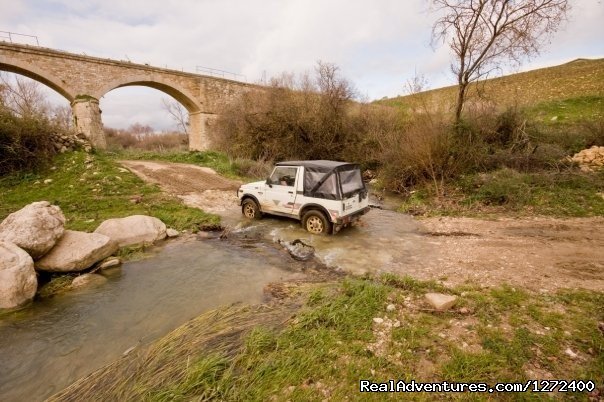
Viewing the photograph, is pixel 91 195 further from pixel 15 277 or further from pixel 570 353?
pixel 570 353

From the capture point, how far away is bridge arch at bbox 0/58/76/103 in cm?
1634

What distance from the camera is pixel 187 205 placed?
31.3 feet

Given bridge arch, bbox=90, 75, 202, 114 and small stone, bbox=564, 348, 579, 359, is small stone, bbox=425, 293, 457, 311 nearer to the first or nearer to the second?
small stone, bbox=564, 348, 579, 359

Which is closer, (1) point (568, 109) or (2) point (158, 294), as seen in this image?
(2) point (158, 294)

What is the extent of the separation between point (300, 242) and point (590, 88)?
2760 cm

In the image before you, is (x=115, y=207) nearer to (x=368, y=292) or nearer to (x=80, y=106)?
(x=368, y=292)

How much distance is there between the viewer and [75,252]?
5434mm

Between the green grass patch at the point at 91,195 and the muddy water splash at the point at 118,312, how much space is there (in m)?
2.37

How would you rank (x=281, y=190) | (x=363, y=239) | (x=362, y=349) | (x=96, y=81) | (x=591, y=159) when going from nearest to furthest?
(x=362, y=349), (x=363, y=239), (x=281, y=190), (x=591, y=159), (x=96, y=81)

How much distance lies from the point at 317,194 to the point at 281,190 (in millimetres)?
1188

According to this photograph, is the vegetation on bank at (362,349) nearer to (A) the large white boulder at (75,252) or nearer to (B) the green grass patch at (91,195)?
(A) the large white boulder at (75,252)

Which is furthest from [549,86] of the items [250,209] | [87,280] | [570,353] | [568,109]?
[87,280]

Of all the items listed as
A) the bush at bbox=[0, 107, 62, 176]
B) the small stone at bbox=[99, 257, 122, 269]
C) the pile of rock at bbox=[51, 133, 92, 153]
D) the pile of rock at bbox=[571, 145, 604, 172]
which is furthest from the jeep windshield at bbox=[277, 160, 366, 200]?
the pile of rock at bbox=[51, 133, 92, 153]

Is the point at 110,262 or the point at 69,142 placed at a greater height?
the point at 69,142
